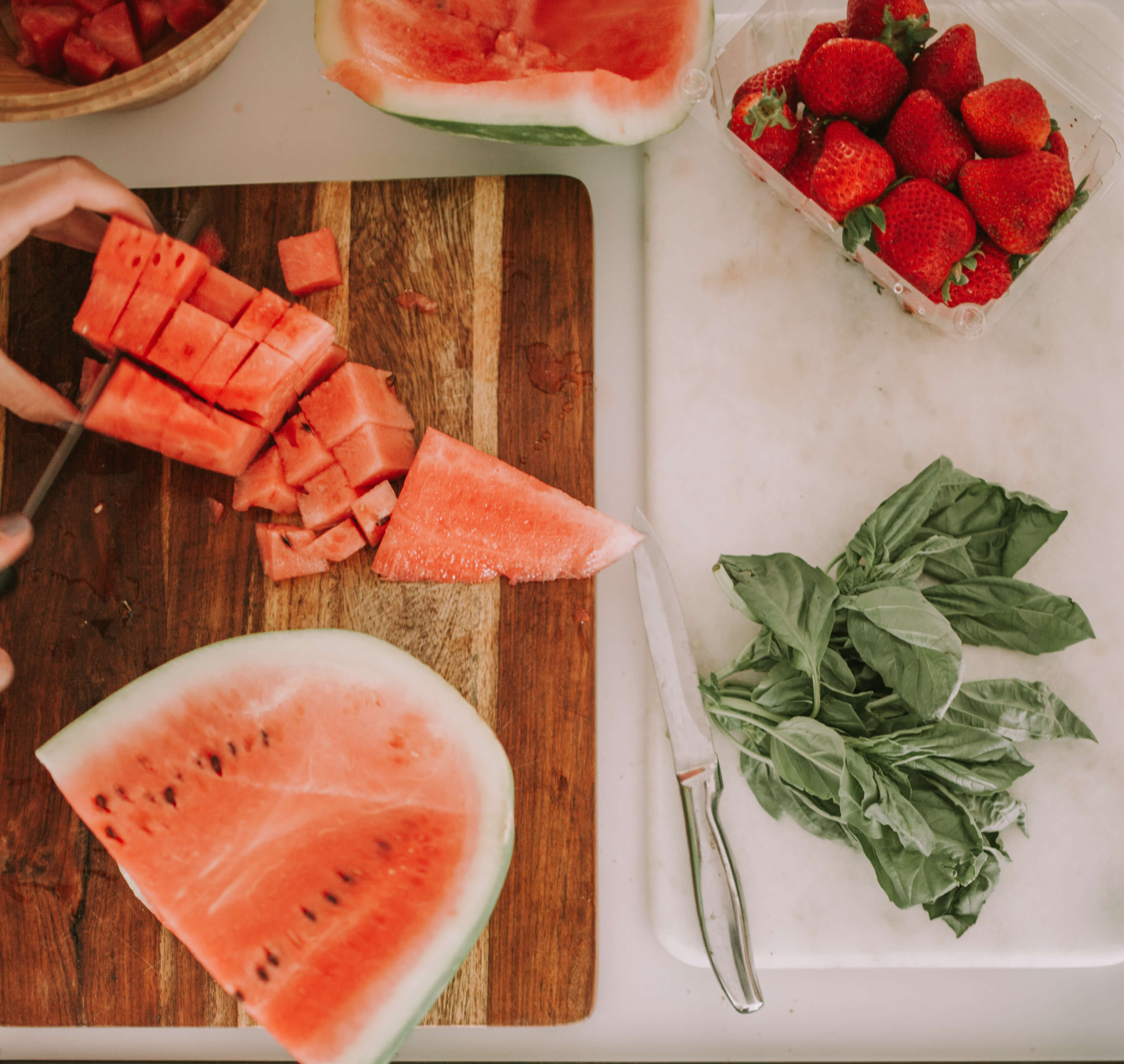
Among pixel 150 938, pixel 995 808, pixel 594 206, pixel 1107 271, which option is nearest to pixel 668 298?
pixel 594 206

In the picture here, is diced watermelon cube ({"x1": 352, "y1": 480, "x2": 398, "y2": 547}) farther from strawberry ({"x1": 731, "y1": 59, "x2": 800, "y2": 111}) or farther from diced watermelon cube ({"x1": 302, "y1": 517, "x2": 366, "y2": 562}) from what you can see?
strawberry ({"x1": 731, "y1": 59, "x2": 800, "y2": 111})

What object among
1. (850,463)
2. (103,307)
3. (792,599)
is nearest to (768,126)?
(850,463)

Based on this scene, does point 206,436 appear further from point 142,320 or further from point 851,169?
point 851,169

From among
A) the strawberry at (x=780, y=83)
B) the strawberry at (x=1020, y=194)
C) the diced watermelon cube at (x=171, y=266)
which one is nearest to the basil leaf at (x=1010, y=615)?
the strawberry at (x=1020, y=194)

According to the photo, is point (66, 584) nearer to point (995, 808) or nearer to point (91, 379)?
point (91, 379)

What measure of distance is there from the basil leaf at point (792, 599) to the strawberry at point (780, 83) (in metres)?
0.64

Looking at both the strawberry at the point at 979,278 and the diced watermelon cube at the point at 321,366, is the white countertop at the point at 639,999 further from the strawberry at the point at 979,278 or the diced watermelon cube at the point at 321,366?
the strawberry at the point at 979,278

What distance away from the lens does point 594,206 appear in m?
1.36

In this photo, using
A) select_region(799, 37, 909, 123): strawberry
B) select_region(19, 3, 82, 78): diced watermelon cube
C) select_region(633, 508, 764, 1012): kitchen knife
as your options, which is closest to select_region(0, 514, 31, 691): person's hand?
select_region(19, 3, 82, 78): diced watermelon cube

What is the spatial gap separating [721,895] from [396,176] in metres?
1.21

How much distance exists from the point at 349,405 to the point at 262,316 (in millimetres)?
184

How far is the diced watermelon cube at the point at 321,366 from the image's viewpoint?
1.23m

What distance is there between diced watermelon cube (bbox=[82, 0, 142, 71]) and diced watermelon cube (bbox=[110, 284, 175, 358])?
17 mm

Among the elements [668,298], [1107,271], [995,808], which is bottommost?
[995,808]
